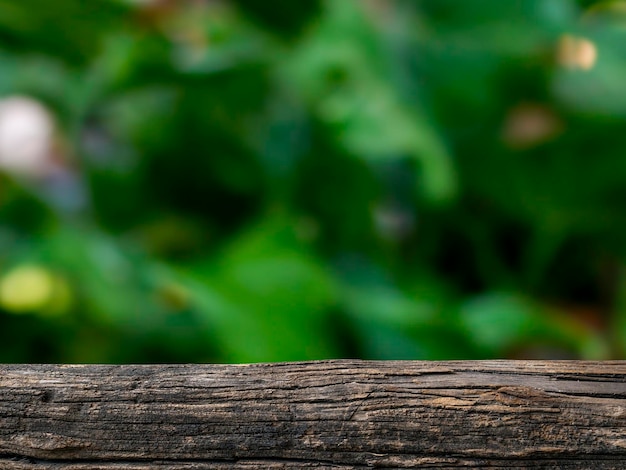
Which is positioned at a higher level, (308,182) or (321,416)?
(308,182)

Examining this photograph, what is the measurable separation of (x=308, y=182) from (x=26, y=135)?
29cm

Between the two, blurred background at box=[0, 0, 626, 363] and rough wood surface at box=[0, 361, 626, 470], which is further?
blurred background at box=[0, 0, 626, 363]

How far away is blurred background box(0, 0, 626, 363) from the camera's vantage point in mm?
668

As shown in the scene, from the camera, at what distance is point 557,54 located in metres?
0.93

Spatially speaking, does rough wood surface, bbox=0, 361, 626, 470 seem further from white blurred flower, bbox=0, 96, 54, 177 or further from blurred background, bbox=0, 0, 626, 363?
white blurred flower, bbox=0, 96, 54, 177

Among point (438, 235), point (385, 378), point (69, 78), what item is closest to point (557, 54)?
point (438, 235)

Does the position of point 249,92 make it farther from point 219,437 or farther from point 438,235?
point 219,437

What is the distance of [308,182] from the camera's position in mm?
801

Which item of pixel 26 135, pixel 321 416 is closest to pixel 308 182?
pixel 26 135

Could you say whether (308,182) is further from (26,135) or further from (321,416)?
(321,416)

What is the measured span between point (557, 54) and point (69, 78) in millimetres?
555

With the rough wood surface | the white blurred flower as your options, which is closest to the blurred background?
the white blurred flower

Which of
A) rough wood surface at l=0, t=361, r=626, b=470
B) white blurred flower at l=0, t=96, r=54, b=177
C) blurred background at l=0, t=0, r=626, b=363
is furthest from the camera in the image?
white blurred flower at l=0, t=96, r=54, b=177

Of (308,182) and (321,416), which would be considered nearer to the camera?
(321,416)
